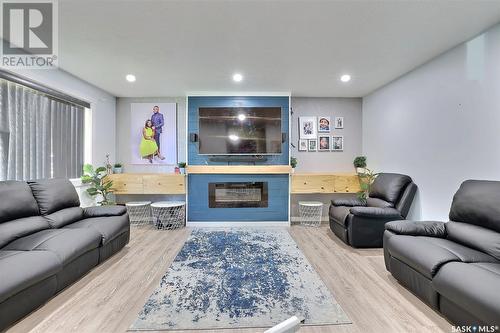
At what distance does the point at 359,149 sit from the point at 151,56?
13.5ft

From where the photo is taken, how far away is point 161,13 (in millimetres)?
2039

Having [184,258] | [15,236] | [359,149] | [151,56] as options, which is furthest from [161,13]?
[359,149]

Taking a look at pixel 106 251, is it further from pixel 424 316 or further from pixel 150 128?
pixel 424 316

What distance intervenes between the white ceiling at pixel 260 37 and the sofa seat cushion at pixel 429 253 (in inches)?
80.1

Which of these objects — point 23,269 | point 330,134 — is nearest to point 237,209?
point 330,134

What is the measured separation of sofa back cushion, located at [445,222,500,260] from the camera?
6.21 ft

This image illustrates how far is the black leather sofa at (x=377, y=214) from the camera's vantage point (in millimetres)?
3145

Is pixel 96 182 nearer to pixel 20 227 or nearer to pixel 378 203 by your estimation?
pixel 20 227

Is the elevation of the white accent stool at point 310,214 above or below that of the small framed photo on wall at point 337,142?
below

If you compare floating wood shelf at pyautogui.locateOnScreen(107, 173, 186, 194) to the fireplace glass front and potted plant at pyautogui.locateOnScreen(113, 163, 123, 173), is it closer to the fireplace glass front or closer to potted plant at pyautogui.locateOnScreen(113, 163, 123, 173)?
potted plant at pyautogui.locateOnScreen(113, 163, 123, 173)

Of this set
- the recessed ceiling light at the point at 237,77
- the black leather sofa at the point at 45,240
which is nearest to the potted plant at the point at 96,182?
the black leather sofa at the point at 45,240

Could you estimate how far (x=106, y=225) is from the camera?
9.14ft

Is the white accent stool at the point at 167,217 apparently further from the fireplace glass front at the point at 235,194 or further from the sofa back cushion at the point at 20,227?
the sofa back cushion at the point at 20,227

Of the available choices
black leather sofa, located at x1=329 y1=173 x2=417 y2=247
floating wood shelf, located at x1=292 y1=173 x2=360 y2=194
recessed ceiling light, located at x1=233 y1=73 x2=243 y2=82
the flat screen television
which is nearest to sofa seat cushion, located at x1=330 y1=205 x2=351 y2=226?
black leather sofa, located at x1=329 y1=173 x2=417 y2=247
